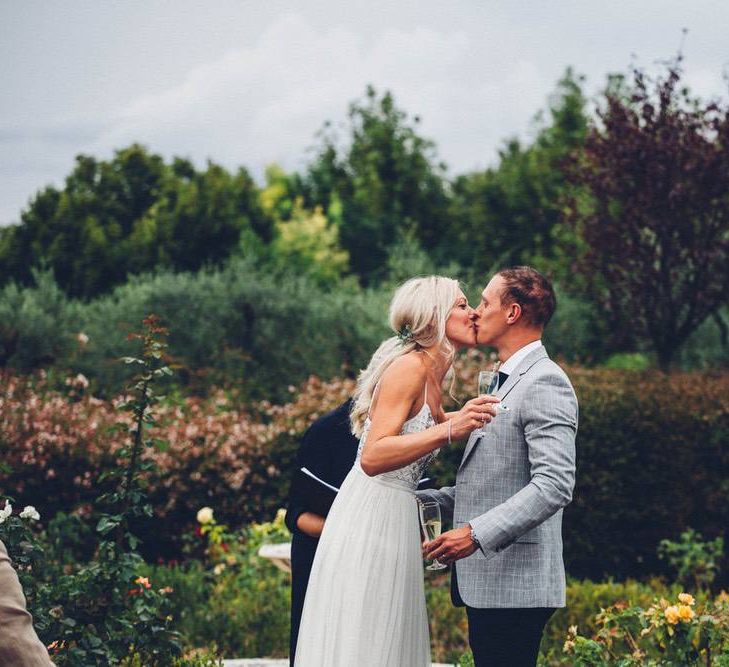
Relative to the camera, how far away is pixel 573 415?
10.8 ft

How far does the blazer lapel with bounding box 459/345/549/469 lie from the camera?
3.35 m

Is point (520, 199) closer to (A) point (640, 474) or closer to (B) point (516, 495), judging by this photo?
(A) point (640, 474)

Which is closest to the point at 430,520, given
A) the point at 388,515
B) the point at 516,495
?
the point at 388,515

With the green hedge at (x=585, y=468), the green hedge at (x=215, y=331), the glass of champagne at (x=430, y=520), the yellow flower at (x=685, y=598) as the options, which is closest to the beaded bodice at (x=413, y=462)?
the glass of champagne at (x=430, y=520)

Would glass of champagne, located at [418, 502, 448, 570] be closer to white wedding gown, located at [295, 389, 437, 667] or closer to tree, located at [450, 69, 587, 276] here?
white wedding gown, located at [295, 389, 437, 667]

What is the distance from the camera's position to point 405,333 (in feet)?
11.5

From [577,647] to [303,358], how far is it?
8597mm

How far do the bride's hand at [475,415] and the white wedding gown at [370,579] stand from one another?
264mm

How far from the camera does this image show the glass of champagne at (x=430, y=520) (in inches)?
132

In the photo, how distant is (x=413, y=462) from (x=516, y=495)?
473 mm

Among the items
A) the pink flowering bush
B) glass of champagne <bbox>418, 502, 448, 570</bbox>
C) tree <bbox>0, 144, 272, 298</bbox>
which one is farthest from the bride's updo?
tree <bbox>0, 144, 272, 298</bbox>

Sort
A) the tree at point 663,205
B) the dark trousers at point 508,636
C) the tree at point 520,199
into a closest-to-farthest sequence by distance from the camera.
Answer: the dark trousers at point 508,636, the tree at point 663,205, the tree at point 520,199

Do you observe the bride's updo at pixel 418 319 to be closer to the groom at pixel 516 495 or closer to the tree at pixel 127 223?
the groom at pixel 516 495

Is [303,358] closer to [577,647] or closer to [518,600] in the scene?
[577,647]
